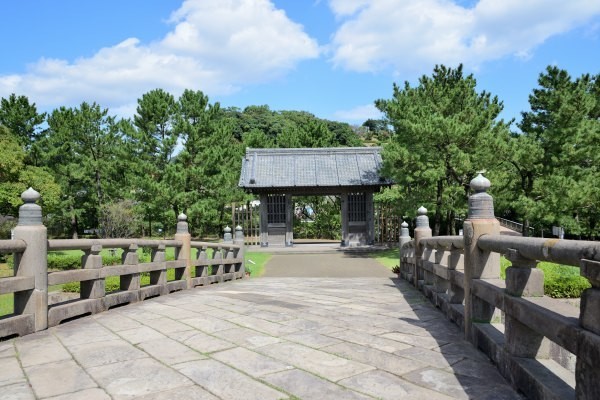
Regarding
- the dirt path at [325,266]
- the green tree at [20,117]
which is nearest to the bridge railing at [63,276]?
the dirt path at [325,266]

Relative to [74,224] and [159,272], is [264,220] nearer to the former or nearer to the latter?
[74,224]

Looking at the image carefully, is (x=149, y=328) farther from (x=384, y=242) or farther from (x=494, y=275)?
(x=384, y=242)

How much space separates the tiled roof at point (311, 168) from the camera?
22.2m

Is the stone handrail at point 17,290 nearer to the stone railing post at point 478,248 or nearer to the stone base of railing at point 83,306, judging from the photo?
the stone base of railing at point 83,306

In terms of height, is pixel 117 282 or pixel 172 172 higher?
pixel 172 172

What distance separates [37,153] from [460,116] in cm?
2175

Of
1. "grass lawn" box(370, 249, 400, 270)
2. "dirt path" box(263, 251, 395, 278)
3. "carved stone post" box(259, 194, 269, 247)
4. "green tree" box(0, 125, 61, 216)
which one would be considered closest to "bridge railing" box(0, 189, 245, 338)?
"dirt path" box(263, 251, 395, 278)

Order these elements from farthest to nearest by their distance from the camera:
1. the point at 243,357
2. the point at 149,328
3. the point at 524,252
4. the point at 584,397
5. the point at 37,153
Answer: the point at 37,153 → the point at 149,328 → the point at 243,357 → the point at 524,252 → the point at 584,397

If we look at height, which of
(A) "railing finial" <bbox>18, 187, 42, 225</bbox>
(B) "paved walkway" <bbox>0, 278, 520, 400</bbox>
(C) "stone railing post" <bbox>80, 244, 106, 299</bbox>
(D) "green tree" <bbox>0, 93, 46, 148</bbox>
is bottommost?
(B) "paved walkway" <bbox>0, 278, 520, 400</bbox>

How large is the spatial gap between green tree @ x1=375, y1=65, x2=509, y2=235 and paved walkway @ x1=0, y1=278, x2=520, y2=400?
1126cm

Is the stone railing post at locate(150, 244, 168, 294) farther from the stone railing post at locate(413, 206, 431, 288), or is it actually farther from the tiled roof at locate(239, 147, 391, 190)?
the tiled roof at locate(239, 147, 391, 190)

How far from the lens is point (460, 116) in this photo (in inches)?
659

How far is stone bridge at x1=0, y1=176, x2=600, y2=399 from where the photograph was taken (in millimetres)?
2652

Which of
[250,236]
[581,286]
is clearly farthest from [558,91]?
[250,236]
